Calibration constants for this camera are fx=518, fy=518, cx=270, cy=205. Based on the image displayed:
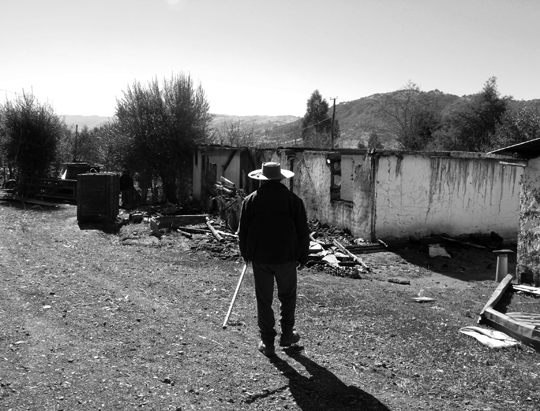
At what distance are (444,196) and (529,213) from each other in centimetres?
481

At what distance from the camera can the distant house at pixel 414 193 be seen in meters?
13.8

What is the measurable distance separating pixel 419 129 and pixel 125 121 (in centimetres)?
3254

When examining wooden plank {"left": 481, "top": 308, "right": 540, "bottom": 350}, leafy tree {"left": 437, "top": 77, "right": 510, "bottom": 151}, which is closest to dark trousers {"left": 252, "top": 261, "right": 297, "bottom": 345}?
wooden plank {"left": 481, "top": 308, "right": 540, "bottom": 350}

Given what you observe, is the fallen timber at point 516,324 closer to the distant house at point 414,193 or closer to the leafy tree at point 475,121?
the distant house at point 414,193

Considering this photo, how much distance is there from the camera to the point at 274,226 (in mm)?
5109

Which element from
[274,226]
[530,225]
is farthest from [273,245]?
[530,225]

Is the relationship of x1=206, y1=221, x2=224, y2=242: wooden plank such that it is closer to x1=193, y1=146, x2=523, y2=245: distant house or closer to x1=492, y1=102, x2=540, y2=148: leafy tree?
x1=193, y1=146, x2=523, y2=245: distant house

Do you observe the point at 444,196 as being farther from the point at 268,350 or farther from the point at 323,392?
the point at 323,392

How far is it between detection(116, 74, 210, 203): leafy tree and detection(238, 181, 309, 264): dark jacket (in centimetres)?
1967

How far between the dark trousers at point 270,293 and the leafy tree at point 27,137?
22435mm

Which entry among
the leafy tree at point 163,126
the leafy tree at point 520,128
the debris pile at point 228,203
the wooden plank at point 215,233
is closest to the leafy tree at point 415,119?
the leafy tree at point 520,128

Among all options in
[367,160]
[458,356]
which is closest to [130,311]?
[458,356]

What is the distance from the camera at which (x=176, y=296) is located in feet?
25.7

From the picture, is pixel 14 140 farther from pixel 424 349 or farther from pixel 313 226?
pixel 424 349
